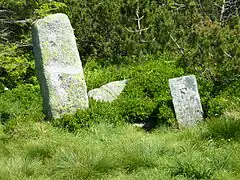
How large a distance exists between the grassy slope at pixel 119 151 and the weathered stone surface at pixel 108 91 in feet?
4.00

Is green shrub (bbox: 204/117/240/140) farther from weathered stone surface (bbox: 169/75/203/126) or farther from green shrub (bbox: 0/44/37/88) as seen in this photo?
green shrub (bbox: 0/44/37/88)

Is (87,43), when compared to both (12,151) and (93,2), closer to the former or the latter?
(93,2)

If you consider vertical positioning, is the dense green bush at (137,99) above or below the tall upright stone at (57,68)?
below

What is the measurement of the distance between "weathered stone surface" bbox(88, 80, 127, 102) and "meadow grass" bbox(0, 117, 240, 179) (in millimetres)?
1822

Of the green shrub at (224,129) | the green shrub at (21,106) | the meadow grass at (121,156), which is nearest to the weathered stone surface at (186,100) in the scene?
the meadow grass at (121,156)

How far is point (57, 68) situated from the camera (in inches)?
318

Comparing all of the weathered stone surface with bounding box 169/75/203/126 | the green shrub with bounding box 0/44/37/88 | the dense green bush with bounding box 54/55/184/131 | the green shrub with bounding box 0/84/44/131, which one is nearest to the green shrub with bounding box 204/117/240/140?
the weathered stone surface with bounding box 169/75/203/126

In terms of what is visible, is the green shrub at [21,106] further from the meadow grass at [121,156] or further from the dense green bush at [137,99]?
the meadow grass at [121,156]

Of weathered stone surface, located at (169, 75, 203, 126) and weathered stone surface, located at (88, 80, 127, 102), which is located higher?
weathered stone surface, located at (169, 75, 203, 126)

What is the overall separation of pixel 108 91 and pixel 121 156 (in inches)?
135

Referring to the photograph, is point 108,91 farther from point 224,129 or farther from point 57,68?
point 224,129

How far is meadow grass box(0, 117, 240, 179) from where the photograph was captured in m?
5.34

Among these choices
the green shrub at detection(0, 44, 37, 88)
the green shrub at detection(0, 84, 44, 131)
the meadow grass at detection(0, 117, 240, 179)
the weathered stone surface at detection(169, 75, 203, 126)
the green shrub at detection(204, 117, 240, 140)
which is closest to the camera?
the meadow grass at detection(0, 117, 240, 179)

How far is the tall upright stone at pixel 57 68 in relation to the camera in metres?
8.02
